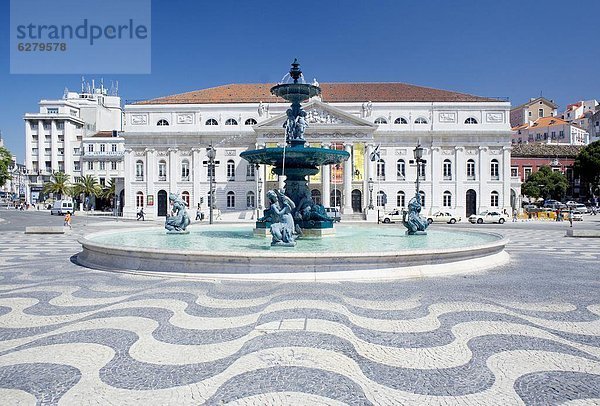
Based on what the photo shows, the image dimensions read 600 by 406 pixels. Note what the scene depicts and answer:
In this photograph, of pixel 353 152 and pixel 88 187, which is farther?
pixel 88 187

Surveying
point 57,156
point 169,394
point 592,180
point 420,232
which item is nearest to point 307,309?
point 169,394

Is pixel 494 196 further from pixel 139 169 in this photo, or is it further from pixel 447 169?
pixel 139 169

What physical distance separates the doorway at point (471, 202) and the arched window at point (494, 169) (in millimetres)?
2886

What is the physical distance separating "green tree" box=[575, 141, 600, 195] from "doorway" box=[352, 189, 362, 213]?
37795mm

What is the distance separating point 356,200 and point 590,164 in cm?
3836

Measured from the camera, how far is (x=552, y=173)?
6084 cm

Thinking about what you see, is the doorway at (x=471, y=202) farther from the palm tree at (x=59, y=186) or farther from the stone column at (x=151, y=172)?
the palm tree at (x=59, y=186)

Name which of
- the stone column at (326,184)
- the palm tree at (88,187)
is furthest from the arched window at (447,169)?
the palm tree at (88,187)

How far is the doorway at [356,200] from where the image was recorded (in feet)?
158

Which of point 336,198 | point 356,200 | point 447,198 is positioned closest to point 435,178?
point 447,198

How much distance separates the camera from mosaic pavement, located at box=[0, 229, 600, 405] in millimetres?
3658

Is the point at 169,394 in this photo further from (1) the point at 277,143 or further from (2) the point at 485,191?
(2) the point at 485,191

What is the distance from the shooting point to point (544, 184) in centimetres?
5959

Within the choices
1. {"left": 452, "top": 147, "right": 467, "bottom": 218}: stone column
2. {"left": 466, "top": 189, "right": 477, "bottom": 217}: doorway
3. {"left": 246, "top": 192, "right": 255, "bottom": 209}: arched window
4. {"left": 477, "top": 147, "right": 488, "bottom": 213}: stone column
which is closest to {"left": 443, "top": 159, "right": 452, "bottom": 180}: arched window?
{"left": 452, "top": 147, "right": 467, "bottom": 218}: stone column
